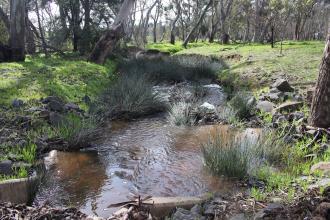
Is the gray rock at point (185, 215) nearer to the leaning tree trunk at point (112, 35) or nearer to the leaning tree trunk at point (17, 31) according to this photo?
the leaning tree trunk at point (17, 31)

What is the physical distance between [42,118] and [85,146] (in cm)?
97

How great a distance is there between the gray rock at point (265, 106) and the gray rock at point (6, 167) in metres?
5.06

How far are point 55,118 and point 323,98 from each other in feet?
13.8

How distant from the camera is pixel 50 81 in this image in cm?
915

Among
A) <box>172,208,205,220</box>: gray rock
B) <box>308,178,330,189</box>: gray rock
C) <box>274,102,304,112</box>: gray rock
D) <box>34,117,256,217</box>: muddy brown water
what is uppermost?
<box>274,102,304,112</box>: gray rock

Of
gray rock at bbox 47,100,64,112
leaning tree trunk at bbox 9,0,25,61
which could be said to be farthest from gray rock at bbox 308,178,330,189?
leaning tree trunk at bbox 9,0,25,61

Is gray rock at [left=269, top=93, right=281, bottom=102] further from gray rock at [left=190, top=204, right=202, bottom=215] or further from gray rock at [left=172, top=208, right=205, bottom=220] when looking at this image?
gray rock at [left=172, top=208, right=205, bottom=220]

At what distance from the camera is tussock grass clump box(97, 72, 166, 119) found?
27.3 feet

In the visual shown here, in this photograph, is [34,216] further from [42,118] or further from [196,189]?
[42,118]

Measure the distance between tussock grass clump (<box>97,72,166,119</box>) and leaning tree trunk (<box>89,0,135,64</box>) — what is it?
5593 millimetres

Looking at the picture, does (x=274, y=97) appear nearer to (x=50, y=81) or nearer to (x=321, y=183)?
(x=321, y=183)

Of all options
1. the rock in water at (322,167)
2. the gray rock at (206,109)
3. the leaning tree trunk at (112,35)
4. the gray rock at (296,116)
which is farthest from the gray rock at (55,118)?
the leaning tree trunk at (112,35)

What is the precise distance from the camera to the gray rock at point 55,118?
6289mm

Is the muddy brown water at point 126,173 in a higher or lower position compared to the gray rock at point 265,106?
lower
